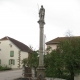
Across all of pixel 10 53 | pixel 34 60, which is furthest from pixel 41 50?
pixel 10 53

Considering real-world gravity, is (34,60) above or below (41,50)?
below

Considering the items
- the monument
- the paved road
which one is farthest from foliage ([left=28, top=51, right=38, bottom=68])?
the monument

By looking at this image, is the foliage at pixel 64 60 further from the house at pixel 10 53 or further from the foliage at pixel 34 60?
the house at pixel 10 53

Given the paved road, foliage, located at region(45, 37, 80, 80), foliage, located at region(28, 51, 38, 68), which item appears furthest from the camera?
the paved road

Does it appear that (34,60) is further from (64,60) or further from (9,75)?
(9,75)

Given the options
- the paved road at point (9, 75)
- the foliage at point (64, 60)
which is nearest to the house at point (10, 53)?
the paved road at point (9, 75)

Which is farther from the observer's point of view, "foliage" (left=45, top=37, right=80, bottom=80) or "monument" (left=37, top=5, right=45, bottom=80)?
"foliage" (left=45, top=37, right=80, bottom=80)

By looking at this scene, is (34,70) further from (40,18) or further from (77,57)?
(40,18)

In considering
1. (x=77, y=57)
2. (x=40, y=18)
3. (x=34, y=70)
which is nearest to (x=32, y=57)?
(x=34, y=70)

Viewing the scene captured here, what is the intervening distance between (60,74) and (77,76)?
199cm

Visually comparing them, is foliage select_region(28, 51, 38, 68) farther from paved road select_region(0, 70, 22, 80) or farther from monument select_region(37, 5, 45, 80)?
monument select_region(37, 5, 45, 80)

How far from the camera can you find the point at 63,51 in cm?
1998

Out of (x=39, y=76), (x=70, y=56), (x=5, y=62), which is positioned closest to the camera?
(x=39, y=76)

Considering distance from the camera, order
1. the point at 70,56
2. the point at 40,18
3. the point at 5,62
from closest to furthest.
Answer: the point at 40,18
the point at 70,56
the point at 5,62
